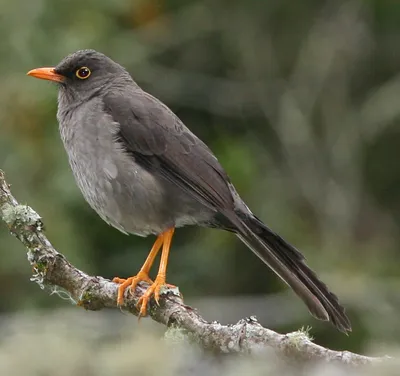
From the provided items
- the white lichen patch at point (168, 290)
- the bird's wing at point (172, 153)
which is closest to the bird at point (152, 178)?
the bird's wing at point (172, 153)

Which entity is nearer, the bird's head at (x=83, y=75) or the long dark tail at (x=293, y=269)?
the long dark tail at (x=293, y=269)

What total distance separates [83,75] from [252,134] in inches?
277

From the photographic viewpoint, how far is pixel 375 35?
1270 cm

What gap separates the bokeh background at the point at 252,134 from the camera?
340 inches

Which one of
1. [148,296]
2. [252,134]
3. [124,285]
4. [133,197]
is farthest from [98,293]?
[252,134]

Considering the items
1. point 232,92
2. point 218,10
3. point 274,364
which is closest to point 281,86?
point 232,92

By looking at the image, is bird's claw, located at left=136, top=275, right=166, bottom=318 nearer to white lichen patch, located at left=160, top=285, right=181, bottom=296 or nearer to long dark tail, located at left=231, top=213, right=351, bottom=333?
white lichen patch, located at left=160, top=285, right=181, bottom=296

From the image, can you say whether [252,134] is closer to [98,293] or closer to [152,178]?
[152,178]

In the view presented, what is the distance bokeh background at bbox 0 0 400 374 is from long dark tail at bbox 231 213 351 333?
375 cm

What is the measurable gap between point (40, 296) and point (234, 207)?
411 centimetres

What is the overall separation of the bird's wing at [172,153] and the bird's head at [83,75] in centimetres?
39

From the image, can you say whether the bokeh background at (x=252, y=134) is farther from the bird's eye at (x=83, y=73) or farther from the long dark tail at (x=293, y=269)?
the long dark tail at (x=293, y=269)

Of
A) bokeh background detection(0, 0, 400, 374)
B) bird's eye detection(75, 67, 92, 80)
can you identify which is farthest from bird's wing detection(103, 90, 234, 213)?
bokeh background detection(0, 0, 400, 374)

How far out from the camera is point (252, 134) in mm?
12117
